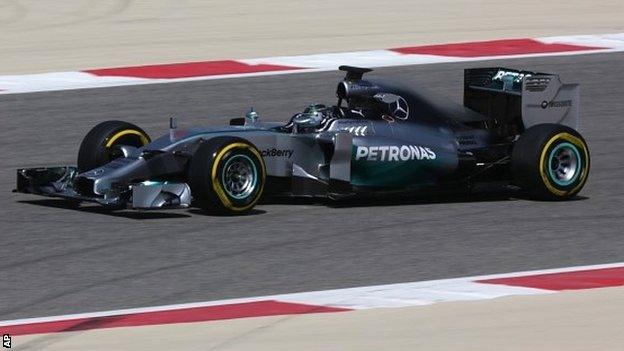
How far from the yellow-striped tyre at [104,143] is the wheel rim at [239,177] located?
4.32 ft

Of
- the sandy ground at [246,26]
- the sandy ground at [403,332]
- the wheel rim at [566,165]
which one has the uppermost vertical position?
the sandy ground at [246,26]

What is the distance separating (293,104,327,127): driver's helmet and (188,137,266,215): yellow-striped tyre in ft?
2.51

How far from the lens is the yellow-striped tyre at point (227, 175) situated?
12547mm

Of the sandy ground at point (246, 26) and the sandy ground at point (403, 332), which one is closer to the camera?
the sandy ground at point (403, 332)

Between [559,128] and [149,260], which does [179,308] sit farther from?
[559,128]

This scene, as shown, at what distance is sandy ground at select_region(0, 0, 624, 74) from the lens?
22766 mm

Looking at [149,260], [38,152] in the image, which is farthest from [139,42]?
[149,260]

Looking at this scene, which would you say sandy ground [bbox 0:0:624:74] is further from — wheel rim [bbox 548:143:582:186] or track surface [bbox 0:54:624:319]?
wheel rim [bbox 548:143:582:186]

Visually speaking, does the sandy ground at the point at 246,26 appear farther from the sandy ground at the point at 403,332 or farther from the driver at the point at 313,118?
the sandy ground at the point at 403,332

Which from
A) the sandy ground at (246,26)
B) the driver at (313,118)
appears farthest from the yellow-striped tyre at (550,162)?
the sandy ground at (246,26)

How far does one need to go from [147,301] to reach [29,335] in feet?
3.67

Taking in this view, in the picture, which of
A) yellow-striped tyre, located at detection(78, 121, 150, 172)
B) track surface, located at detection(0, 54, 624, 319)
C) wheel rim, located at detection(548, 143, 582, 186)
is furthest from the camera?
yellow-striped tyre, located at detection(78, 121, 150, 172)

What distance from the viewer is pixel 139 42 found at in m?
23.7

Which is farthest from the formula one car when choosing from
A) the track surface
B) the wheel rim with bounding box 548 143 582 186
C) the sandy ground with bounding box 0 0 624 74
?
the sandy ground with bounding box 0 0 624 74
